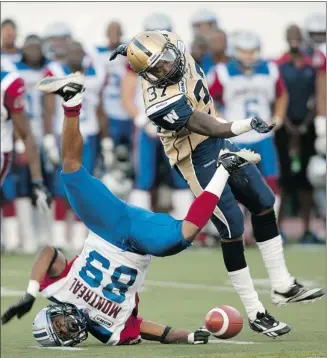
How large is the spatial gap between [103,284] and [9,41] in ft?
22.1

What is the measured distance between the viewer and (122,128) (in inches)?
561

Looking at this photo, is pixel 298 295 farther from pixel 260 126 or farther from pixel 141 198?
pixel 141 198

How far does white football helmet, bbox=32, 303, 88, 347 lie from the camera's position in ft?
22.9

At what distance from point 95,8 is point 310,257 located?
5.50 meters

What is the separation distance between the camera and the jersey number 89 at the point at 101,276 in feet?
23.1

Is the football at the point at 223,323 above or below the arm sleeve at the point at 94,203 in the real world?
below

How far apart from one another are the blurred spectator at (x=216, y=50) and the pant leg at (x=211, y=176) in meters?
5.47

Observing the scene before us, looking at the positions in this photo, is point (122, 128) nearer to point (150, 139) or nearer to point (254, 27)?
point (150, 139)

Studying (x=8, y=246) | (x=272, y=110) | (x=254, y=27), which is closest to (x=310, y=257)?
(x=272, y=110)

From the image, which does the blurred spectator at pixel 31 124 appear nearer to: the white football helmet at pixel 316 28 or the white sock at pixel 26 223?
the white sock at pixel 26 223

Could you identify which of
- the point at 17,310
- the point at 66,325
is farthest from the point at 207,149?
the point at 17,310

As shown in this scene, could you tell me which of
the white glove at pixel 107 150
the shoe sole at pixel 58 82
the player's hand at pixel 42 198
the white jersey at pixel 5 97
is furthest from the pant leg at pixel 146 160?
the shoe sole at pixel 58 82

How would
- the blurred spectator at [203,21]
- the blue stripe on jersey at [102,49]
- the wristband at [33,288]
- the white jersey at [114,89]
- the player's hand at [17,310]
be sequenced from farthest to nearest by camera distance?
the blurred spectator at [203,21] → the white jersey at [114,89] → the blue stripe on jersey at [102,49] → the wristband at [33,288] → the player's hand at [17,310]

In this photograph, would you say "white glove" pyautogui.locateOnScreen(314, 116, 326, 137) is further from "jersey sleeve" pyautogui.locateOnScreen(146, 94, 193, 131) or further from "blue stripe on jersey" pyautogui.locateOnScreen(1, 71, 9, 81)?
"jersey sleeve" pyautogui.locateOnScreen(146, 94, 193, 131)
